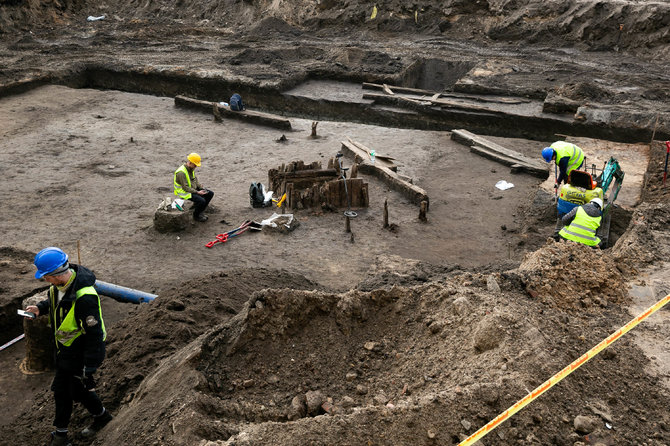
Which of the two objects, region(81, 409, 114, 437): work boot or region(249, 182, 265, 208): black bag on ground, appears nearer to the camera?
region(81, 409, 114, 437): work boot

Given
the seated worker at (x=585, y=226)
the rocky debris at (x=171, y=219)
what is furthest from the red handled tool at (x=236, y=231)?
the seated worker at (x=585, y=226)

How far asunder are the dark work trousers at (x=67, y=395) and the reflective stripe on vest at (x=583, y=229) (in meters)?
6.04

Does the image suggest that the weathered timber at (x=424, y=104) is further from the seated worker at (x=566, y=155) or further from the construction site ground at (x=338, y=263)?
the seated worker at (x=566, y=155)

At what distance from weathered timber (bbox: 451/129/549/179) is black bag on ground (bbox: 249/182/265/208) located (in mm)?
5655

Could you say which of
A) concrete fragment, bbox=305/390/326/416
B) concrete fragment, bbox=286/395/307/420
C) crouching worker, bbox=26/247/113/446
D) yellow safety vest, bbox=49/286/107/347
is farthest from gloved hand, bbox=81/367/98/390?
concrete fragment, bbox=305/390/326/416

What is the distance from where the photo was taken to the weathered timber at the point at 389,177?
10766 millimetres

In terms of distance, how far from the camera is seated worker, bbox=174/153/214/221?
9.55 meters

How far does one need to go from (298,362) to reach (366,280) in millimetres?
3140

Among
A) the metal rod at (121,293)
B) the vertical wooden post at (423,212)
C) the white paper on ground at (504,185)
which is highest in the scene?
the metal rod at (121,293)

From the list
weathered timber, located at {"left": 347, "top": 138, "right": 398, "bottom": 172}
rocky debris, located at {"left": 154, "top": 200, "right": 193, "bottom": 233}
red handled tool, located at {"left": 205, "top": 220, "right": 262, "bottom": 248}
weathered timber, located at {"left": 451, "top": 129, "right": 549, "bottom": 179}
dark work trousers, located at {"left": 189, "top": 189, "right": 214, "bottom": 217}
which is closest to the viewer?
red handled tool, located at {"left": 205, "top": 220, "right": 262, "bottom": 248}

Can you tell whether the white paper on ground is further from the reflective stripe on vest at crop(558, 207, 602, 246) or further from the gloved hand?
the gloved hand

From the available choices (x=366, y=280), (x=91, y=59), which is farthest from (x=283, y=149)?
(x=91, y=59)

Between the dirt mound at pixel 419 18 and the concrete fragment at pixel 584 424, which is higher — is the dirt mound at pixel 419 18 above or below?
above

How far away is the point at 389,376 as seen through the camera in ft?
14.7
